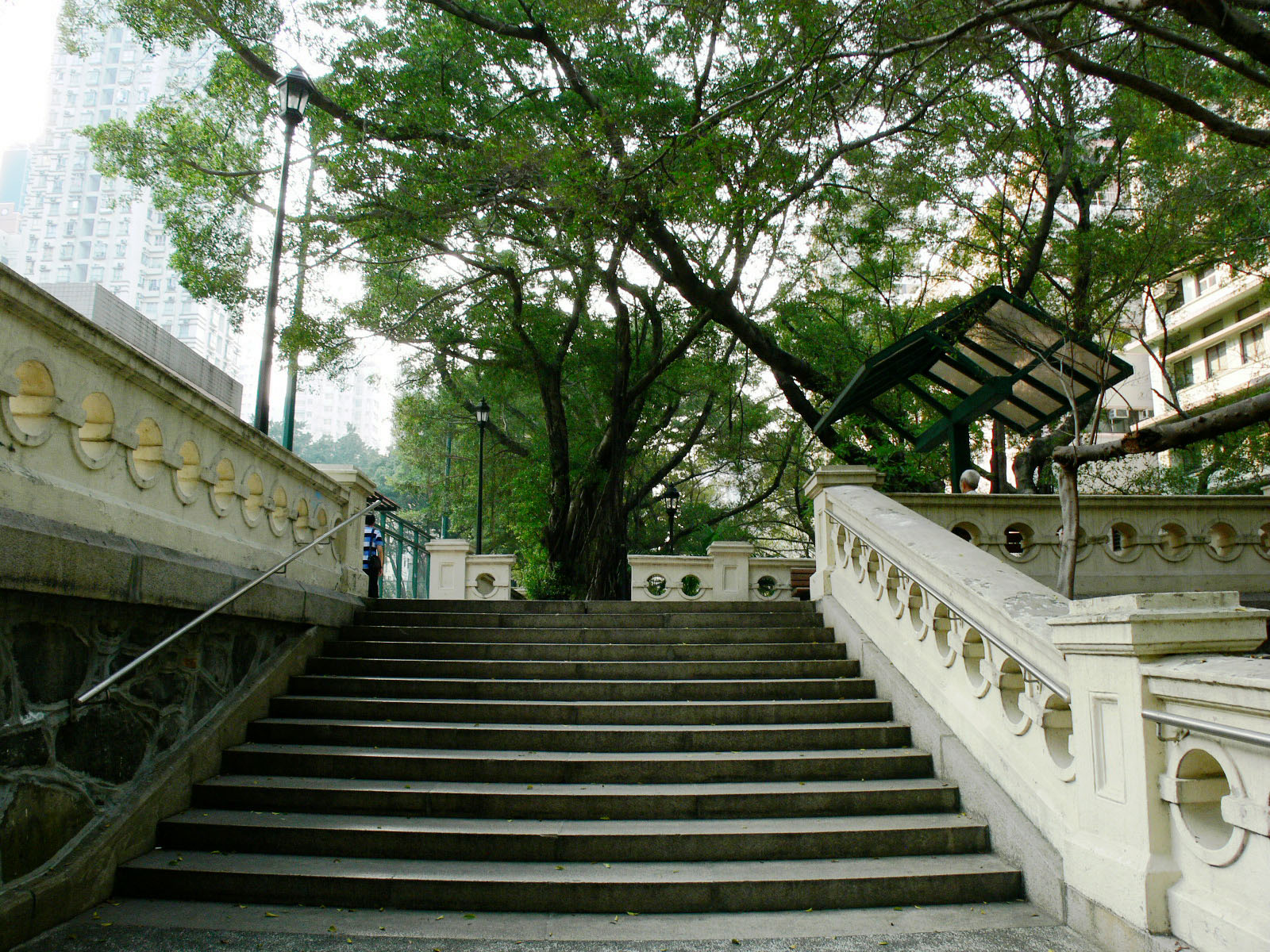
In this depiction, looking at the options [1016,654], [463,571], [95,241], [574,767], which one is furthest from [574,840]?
[95,241]

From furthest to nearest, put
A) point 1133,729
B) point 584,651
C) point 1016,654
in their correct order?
point 584,651
point 1016,654
point 1133,729

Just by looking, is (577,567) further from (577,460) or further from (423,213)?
(423,213)

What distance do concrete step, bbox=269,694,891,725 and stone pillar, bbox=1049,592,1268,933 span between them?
2.26m

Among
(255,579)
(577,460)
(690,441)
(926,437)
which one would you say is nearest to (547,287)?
(577,460)

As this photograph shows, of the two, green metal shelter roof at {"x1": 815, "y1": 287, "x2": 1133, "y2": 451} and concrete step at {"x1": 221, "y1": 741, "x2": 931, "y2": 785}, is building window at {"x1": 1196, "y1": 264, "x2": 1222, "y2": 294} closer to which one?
green metal shelter roof at {"x1": 815, "y1": 287, "x2": 1133, "y2": 451}

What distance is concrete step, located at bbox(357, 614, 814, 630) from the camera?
25.0 feet

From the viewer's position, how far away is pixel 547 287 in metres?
18.5

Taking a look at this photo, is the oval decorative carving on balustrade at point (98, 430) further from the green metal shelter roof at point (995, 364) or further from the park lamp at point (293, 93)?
the green metal shelter roof at point (995, 364)

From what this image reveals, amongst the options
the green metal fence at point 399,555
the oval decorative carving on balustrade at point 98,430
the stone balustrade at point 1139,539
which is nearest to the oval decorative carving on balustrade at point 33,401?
the oval decorative carving on balustrade at point 98,430

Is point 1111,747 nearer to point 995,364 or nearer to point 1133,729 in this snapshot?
point 1133,729

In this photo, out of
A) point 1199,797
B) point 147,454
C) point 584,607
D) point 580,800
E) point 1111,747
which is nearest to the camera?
point 1199,797

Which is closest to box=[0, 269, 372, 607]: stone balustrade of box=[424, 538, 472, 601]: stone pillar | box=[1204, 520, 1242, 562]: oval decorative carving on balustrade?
box=[424, 538, 472, 601]: stone pillar

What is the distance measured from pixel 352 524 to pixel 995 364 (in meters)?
7.65

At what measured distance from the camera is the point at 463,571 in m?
12.3
